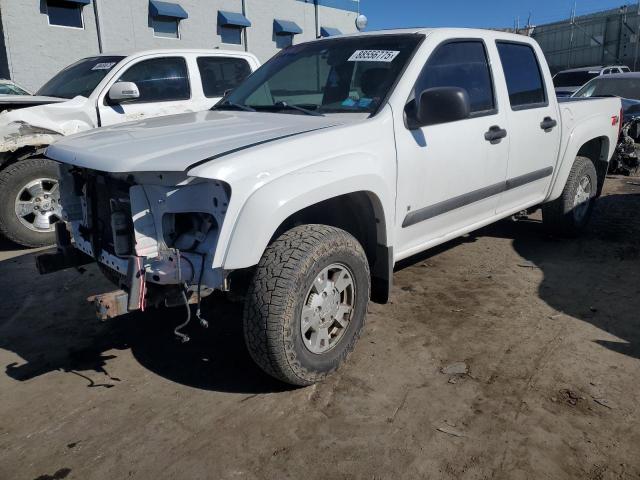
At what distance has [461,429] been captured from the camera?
2646mm

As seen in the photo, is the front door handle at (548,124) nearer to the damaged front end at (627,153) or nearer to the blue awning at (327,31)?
the damaged front end at (627,153)

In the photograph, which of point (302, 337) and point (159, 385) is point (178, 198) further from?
point (159, 385)

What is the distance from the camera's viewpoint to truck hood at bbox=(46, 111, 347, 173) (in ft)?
8.52

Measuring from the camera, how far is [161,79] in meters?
6.37

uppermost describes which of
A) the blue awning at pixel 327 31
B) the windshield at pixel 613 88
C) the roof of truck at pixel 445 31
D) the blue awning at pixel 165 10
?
the blue awning at pixel 165 10

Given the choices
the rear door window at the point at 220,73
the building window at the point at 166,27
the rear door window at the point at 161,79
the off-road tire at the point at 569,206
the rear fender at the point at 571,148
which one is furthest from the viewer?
the building window at the point at 166,27

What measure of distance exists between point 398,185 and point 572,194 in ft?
8.92

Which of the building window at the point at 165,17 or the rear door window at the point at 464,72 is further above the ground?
the building window at the point at 165,17

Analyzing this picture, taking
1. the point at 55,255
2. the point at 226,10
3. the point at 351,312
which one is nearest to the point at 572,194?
the point at 351,312

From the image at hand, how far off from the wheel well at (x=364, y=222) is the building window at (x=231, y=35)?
17.4m

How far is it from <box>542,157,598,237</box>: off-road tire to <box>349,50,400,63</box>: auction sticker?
252 cm

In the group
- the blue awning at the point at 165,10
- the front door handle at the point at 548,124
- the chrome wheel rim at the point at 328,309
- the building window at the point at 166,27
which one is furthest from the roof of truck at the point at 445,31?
the building window at the point at 166,27

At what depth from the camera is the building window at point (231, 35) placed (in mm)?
19109

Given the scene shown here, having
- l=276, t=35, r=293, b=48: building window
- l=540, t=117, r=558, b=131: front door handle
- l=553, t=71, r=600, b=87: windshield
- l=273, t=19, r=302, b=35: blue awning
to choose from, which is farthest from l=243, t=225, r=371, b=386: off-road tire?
l=276, t=35, r=293, b=48: building window
